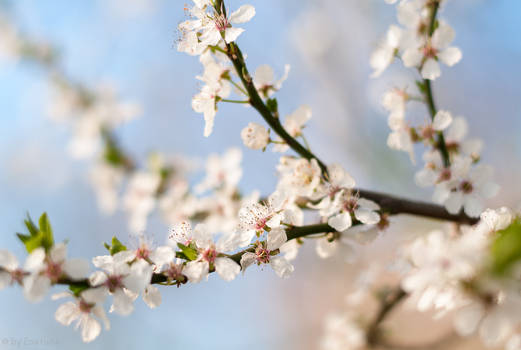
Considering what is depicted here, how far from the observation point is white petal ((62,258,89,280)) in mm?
588

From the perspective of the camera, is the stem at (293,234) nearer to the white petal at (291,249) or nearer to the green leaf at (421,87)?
A: the white petal at (291,249)

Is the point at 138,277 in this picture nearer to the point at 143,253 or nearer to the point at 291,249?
the point at 143,253

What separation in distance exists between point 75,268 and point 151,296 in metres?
0.13

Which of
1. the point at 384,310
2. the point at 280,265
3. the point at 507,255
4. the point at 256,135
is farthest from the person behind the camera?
the point at 384,310

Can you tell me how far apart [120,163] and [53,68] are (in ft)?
2.45

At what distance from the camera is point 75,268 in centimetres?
59

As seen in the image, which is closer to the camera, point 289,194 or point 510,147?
point 289,194

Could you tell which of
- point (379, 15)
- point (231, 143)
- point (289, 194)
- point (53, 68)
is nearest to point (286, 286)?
point (231, 143)

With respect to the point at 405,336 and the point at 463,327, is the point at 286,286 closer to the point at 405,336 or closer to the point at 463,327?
the point at 405,336

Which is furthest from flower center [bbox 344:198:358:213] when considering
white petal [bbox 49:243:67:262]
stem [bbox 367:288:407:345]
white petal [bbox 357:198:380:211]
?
stem [bbox 367:288:407:345]

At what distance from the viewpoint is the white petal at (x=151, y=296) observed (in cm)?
67

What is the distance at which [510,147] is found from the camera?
125 inches

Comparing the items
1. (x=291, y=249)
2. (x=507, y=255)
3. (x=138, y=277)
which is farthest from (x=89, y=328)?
(x=507, y=255)

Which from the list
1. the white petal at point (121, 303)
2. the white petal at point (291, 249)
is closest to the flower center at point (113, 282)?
the white petal at point (121, 303)
